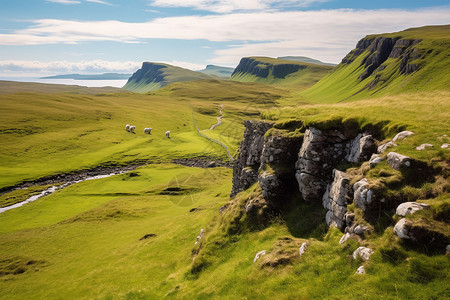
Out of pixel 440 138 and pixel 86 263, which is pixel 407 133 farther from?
pixel 86 263

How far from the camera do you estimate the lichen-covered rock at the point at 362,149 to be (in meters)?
22.0

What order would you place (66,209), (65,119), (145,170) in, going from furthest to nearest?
(65,119)
(145,170)
(66,209)

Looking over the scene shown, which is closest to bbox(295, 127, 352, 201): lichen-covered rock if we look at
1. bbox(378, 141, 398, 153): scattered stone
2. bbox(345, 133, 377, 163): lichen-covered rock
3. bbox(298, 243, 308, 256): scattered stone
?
bbox(345, 133, 377, 163): lichen-covered rock

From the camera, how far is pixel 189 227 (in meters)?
45.8

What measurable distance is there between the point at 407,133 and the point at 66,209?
79944 mm

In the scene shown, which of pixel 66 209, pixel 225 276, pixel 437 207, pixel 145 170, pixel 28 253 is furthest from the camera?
pixel 145 170

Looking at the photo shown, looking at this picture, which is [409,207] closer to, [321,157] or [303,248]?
[303,248]

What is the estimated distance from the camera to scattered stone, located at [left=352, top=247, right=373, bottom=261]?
1511 centimetres

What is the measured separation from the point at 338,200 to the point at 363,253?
5566 mm

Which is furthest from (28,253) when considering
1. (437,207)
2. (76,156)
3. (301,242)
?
(76,156)

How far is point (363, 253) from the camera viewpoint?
1541 cm

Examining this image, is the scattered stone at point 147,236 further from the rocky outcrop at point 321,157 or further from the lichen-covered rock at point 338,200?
the lichen-covered rock at point 338,200

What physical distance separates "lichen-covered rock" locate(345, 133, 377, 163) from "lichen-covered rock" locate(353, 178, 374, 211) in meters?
3.86

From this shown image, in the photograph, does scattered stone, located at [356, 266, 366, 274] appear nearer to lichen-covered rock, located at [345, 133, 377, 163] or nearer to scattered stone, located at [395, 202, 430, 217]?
scattered stone, located at [395, 202, 430, 217]
